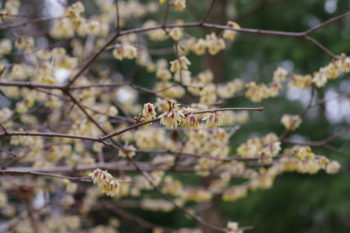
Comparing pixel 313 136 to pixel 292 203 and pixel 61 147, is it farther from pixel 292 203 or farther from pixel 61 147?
pixel 61 147

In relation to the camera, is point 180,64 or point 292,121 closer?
point 180,64

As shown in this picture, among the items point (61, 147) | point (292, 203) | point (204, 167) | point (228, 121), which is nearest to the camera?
point (61, 147)

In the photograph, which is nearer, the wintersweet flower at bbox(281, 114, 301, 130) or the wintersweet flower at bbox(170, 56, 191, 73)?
the wintersweet flower at bbox(170, 56, 191, 73)

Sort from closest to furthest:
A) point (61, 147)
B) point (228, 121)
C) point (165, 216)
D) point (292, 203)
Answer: point (61, 147) < point (228, 121) < point (292, 203) < point (165, 216)

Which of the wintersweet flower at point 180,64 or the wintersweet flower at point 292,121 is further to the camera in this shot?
the wintersweet flower at point 292,121

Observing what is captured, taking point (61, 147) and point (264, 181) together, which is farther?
point (264, 181)

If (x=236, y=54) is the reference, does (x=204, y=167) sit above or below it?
below

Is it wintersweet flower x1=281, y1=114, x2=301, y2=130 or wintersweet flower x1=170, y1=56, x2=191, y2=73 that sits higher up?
wintersweet flower x1=170, y1=56, x2=191, y2=73

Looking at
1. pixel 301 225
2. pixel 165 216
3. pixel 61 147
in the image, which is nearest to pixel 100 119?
pixel 61 147

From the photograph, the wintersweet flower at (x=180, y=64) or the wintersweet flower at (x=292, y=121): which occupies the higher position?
the wintersweet flower at (x=180, y=64)

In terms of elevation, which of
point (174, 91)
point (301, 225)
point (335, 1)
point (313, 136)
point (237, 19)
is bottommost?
point (301, 225)

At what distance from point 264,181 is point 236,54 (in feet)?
12.4

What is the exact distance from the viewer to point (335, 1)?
19.5ft

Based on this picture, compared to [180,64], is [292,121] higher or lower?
lower
